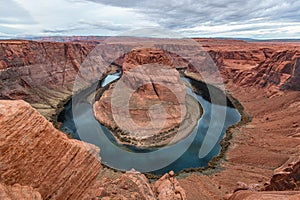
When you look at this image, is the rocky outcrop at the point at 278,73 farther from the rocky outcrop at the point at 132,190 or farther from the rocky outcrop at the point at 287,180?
the rocky outcrop at the point at 132,190

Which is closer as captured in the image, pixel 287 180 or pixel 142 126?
pixel 287 180

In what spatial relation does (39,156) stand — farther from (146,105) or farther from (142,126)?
(146,105)

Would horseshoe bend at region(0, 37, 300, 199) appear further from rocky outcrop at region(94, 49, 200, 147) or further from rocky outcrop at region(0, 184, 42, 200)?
rocky outcrop at region(94, 49, 200, 147)

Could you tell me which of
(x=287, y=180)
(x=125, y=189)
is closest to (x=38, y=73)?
(x=125, y=189)

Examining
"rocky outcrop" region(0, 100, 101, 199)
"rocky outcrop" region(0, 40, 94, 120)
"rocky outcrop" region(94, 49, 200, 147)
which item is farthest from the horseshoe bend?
"rocky outcrop" region(0, 40, 94, 120)

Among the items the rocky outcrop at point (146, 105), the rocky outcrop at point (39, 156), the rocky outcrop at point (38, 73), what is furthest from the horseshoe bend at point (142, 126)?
the rocky outcrop at point (38, 73)

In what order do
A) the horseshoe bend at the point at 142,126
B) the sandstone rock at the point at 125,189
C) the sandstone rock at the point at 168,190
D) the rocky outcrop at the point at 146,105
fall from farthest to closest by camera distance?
the rocky outcrop at the point at 146,105 → the sandstone rock at the point at 168,190 → the sandstone rock at the point at 125,189 → the horseshoe bend at the point at 142,126

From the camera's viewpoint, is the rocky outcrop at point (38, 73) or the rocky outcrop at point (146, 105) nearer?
the rocky outcrop at point (146, 105)
